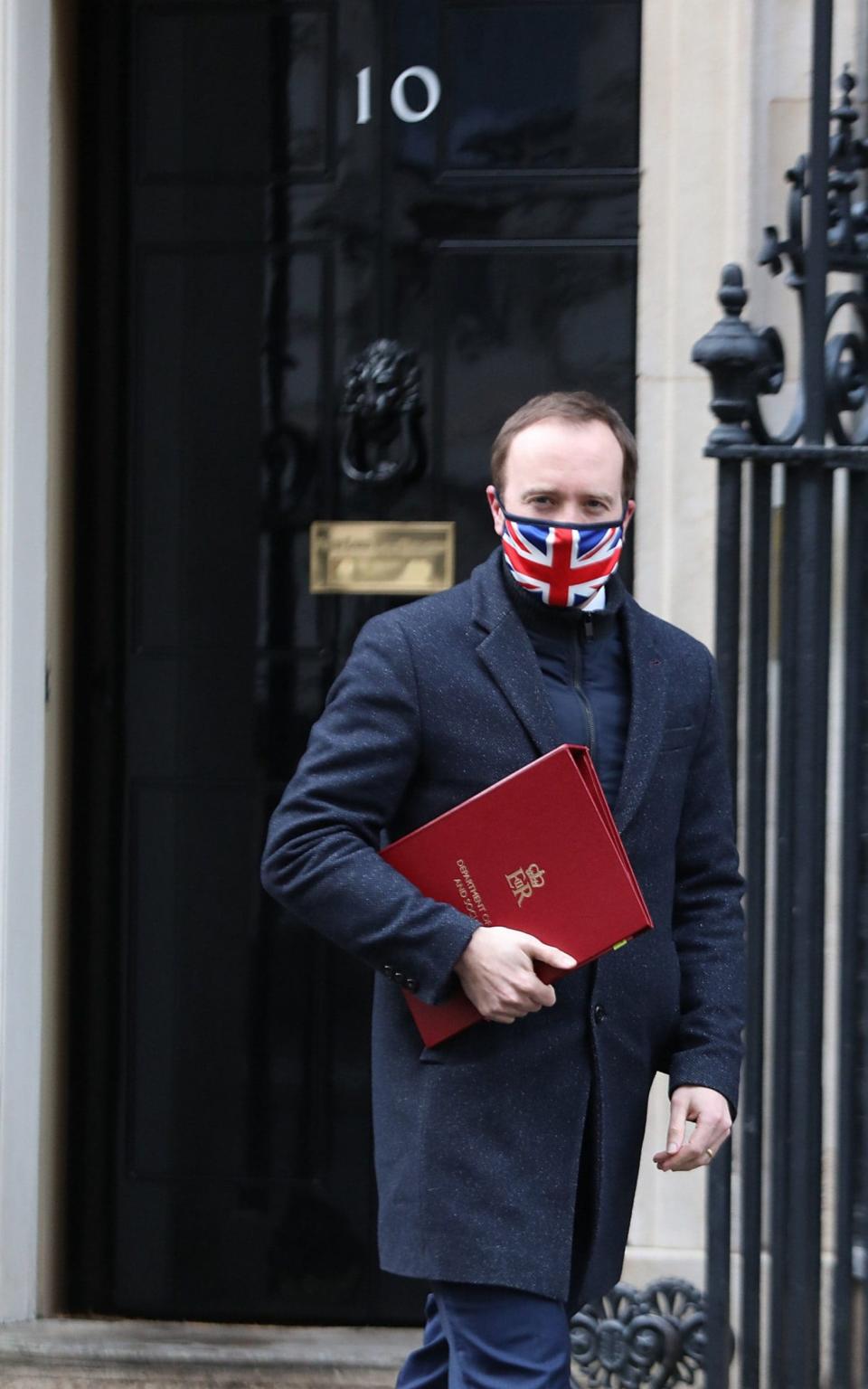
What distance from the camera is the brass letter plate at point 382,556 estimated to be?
13.6 feet

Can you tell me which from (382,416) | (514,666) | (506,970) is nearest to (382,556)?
(382,416)

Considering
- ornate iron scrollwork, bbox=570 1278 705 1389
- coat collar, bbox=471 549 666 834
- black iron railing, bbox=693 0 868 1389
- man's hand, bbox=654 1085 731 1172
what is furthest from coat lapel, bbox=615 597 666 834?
ornate iron scrollwork, bbox=570 1278 705 1389

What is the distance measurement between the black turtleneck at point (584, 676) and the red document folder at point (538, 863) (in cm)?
14

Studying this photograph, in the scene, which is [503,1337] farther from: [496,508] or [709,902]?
[496,508]

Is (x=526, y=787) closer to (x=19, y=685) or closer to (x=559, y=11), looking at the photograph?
(x=19, y=685)

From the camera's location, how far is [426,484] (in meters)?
Answer: 4.17

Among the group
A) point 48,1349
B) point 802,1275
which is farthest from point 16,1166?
point 802,1275

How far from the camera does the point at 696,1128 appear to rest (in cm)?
254

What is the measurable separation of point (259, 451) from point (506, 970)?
6.84 ft

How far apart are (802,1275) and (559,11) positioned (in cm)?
264

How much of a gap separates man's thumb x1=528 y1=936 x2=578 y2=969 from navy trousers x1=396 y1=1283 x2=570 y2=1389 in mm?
465

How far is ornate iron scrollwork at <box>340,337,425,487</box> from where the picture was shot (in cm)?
411

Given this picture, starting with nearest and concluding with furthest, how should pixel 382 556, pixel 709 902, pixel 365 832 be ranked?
pixel 365 832, pixel 709 902, pixel 382 556

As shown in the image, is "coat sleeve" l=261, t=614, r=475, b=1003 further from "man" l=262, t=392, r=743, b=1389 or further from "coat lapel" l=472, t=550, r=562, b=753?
"coat lapel" l=472, t=550, r=562, b=753
